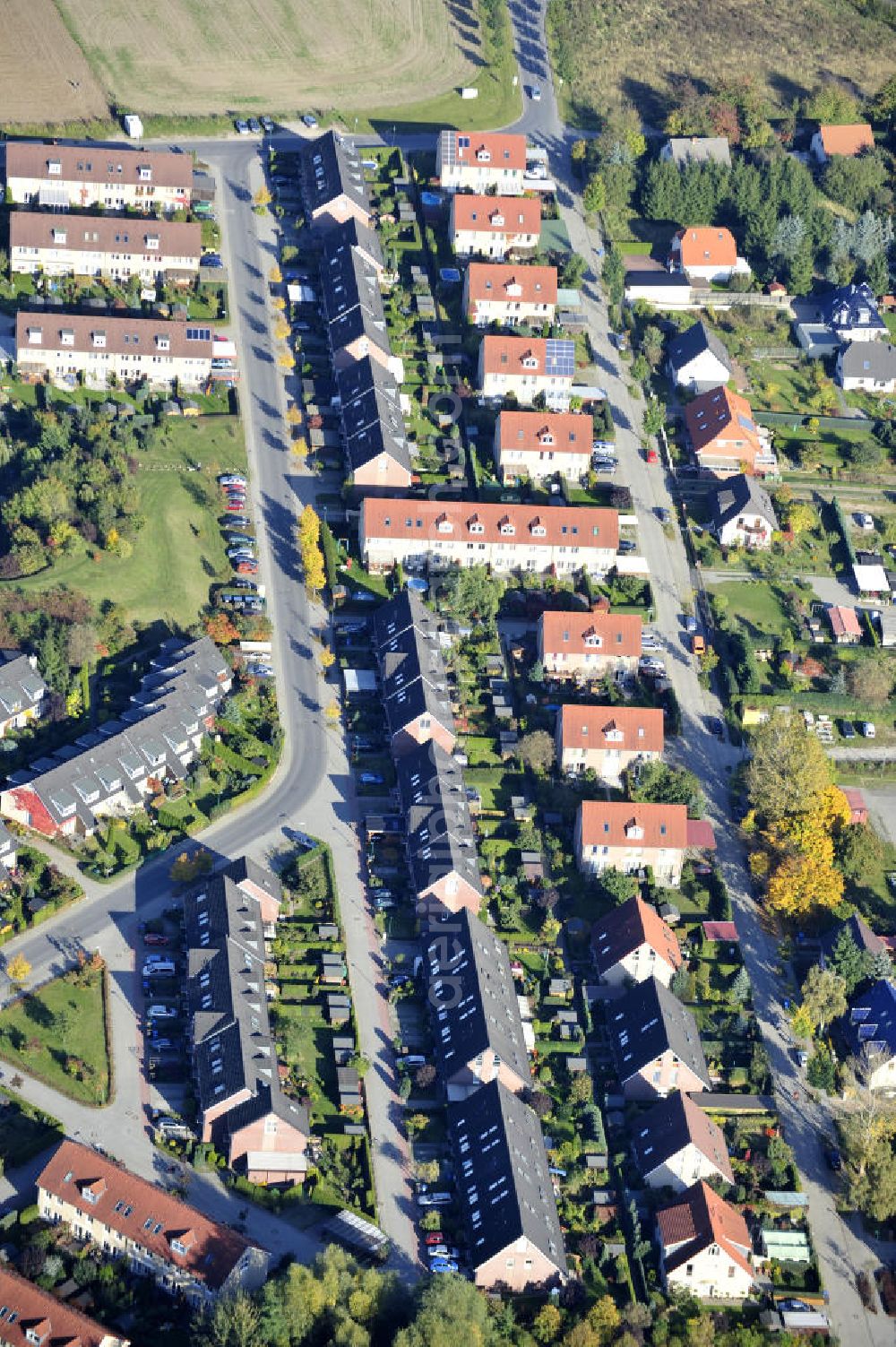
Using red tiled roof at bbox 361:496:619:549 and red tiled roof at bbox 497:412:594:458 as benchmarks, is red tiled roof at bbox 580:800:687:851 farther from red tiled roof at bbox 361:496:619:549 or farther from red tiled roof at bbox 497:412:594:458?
red tiled roof at bbox 497:412:594:458

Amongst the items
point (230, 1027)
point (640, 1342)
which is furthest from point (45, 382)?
point (640, 1342)

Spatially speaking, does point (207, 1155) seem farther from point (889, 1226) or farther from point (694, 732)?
point (694, 732)

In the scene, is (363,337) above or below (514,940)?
above

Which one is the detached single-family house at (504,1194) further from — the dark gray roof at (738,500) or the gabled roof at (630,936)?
the dark gray roof at (738,500)

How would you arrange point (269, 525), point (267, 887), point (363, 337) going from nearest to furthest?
1. point (267, 887)
2. point (269, 525)
3. point (363, 337)

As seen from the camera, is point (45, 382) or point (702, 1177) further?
point (45, 382)

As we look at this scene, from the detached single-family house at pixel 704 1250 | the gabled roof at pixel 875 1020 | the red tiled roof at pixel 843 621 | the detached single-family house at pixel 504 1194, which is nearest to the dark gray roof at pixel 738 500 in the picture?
the red tiled roof at pixel 843 621

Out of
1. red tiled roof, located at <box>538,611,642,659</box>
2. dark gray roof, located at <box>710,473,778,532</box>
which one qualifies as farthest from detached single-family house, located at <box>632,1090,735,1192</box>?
dark gray roof, located at <box>710,473,778,532</box>
